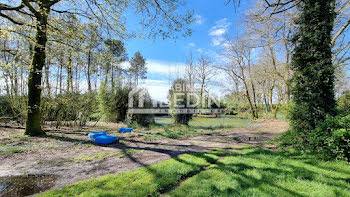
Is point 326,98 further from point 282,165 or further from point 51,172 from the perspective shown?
point 51,172

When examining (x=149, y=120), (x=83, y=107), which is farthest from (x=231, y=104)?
(x=83, y=107)

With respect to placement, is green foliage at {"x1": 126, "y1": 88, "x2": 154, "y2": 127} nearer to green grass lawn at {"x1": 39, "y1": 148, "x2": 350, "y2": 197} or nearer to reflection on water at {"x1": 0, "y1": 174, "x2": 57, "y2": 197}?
green grass lawn at {"x1": 39, "y1": 148, "x2": 350, "y2": 197}

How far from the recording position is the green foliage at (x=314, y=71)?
413 centimetres

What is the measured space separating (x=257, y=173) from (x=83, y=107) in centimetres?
797

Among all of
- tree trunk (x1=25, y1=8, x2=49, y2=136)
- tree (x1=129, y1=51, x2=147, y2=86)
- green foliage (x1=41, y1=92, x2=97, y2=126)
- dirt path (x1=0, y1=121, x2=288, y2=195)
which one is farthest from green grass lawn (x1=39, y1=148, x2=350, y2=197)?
tree (x1=129, y1=51, x2=147, y2=86)

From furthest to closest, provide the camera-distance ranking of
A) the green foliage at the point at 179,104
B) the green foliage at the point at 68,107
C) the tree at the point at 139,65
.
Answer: the tree at the point at 139,65 < the green foliage at the point at 179,104 < the green foliage at the point at 68,107

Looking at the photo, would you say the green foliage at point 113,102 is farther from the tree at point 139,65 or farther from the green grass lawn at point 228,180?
the tree at point 139,65

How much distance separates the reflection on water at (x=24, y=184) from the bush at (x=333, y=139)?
5358 mm

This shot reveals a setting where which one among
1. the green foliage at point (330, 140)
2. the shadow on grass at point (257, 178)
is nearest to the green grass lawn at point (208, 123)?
the green foliage at point (330, 140)

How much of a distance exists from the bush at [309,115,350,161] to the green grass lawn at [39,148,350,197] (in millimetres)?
277

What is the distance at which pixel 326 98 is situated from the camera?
4.16 m

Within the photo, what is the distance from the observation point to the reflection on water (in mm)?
2180

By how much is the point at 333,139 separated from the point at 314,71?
6.51ft

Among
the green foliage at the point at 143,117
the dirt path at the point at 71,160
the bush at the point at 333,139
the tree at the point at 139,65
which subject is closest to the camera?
the dirt path at the point at 71,160
